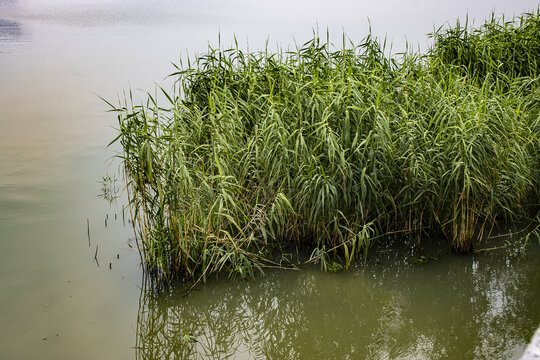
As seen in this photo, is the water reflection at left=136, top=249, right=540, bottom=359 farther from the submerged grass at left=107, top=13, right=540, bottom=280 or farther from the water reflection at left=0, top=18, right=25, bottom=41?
the water reflection at left=0, top=18, right=25, bottom=41

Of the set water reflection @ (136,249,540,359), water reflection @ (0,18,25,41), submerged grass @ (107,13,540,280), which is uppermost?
water reflection @ (0,18,25,41)

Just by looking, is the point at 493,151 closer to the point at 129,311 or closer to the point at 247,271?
the point at 247,271

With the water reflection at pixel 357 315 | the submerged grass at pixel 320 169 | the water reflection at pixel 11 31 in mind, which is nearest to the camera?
the water reflection at pixel 357 315

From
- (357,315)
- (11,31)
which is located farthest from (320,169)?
(11,31)

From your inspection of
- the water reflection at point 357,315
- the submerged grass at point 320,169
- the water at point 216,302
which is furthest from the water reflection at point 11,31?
the water reflection at point 357,315

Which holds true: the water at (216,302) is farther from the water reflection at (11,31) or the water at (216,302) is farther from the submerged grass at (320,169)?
the water reflection at (11,31)

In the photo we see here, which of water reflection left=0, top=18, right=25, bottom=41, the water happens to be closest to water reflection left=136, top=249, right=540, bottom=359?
the water

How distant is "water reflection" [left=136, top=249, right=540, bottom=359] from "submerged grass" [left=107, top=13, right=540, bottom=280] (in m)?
0.22

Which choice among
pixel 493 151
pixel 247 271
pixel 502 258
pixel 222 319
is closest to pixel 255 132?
pixel 247 271

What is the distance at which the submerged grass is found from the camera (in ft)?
12.9

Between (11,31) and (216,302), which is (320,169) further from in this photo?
(11,31)

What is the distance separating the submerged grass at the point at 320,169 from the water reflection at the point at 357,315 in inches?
8.5

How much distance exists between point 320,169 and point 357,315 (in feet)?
3.67

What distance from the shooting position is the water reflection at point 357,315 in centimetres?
338
